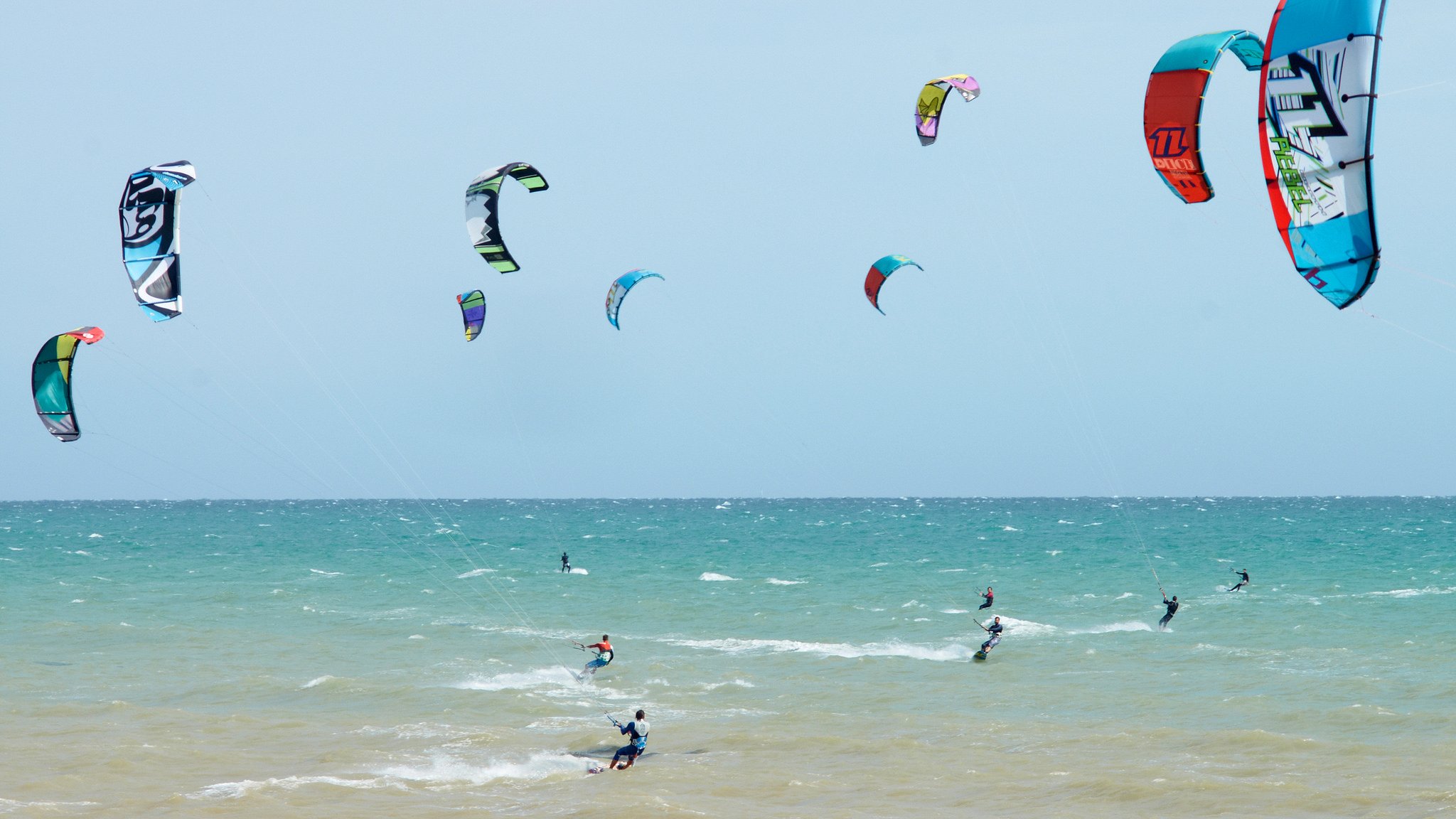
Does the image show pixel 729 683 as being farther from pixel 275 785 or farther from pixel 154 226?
pixel 154 226

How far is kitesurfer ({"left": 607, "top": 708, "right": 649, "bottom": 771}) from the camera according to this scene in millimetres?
16188

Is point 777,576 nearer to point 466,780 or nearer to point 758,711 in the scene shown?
point 758,711

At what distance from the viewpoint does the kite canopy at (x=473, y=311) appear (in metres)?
30.4

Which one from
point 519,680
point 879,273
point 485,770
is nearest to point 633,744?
point 485,770

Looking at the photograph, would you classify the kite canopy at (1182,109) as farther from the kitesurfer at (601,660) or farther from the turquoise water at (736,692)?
the kitesurfer at (601,660)

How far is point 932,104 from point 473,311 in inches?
542

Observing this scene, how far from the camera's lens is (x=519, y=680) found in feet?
74.8

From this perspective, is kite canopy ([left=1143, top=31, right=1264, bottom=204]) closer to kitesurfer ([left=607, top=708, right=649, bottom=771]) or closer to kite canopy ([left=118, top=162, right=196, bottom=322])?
kitesurfer ([left=607, top=708, right=649, bottom=771])

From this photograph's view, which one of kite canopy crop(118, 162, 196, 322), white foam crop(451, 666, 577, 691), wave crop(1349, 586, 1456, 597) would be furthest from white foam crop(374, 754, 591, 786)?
wave crop(1349, 586, 1456, 597)

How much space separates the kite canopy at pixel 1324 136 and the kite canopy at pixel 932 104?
12.8 m

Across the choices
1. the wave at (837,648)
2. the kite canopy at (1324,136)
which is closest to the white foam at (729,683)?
the wave at (837,648)

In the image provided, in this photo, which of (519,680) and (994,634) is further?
(994,634)

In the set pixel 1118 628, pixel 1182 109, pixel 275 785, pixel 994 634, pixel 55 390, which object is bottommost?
pixel 1118 628

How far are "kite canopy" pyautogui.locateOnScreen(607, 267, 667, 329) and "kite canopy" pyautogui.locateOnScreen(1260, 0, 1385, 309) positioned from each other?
20642 mm
